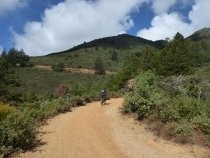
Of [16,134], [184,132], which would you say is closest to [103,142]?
[184,132]

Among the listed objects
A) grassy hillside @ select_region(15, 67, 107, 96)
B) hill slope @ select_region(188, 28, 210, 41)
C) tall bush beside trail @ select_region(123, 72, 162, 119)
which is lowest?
tall bush beside trail @ select_region(123, 72, 162, 119)

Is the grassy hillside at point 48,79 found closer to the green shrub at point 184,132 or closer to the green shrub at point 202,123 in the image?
the green shrub at point 202,123

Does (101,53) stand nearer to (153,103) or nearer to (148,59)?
(148,59)

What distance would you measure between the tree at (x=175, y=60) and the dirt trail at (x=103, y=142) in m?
23.7

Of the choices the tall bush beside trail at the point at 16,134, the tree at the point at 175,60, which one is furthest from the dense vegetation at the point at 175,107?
the tree at the point at 175,60

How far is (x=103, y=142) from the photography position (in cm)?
1590

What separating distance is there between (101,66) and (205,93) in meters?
81.4

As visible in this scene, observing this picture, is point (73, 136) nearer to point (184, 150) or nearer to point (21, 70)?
point (184, 150)

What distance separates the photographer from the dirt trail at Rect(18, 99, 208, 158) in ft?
46.4

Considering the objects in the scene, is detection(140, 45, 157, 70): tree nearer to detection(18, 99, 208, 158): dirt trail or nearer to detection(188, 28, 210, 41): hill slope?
detection(18, 99, 208, 158): dirt trail

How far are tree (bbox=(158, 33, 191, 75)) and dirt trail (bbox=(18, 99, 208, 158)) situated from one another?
2374 centimetres

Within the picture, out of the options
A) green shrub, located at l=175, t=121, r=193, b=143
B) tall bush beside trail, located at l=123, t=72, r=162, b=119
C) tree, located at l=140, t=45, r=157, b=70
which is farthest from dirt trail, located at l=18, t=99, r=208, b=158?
tree, located at l=140, t=45, r=157, b=70

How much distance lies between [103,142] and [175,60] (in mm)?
29790

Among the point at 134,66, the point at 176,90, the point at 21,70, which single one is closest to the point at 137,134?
the point at 176,90
